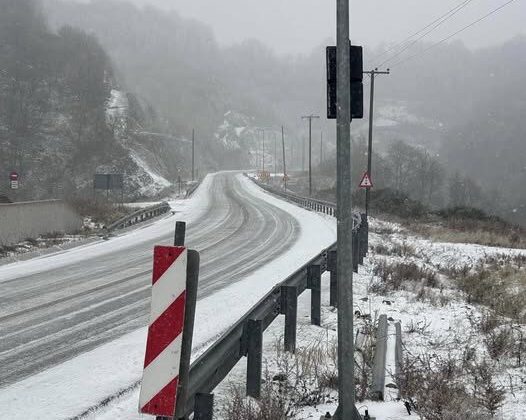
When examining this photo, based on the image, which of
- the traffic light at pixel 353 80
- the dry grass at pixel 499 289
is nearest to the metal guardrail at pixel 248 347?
the traffic light at pixel 353 80

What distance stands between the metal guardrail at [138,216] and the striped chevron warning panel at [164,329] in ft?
63.3

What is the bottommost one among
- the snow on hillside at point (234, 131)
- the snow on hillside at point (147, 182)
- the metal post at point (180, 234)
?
the snow on hillside at point (147, 182)

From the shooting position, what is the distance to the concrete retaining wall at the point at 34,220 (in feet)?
56.0

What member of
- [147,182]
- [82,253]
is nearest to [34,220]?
[82,253]

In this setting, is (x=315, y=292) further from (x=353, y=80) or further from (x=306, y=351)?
(x=353, y=80)

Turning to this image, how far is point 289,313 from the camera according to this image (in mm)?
6820

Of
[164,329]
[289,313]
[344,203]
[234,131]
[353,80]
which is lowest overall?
[289,313]

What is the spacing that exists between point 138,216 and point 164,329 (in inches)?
1005

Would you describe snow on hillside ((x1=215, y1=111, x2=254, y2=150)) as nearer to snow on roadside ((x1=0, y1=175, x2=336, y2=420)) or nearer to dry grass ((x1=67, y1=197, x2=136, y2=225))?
dry grass ((x1=67, y1=197, x2=136, y2=225))

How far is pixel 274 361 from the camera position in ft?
21.1

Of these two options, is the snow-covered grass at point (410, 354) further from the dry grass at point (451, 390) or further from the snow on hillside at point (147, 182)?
the snow on hillside at point (147, 182)

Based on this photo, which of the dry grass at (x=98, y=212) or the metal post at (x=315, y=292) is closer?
the metal post at (x=315, y=292)

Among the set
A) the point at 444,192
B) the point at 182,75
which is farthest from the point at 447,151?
the point at 182,75

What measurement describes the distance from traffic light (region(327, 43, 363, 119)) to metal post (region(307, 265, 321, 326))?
14.1ft
